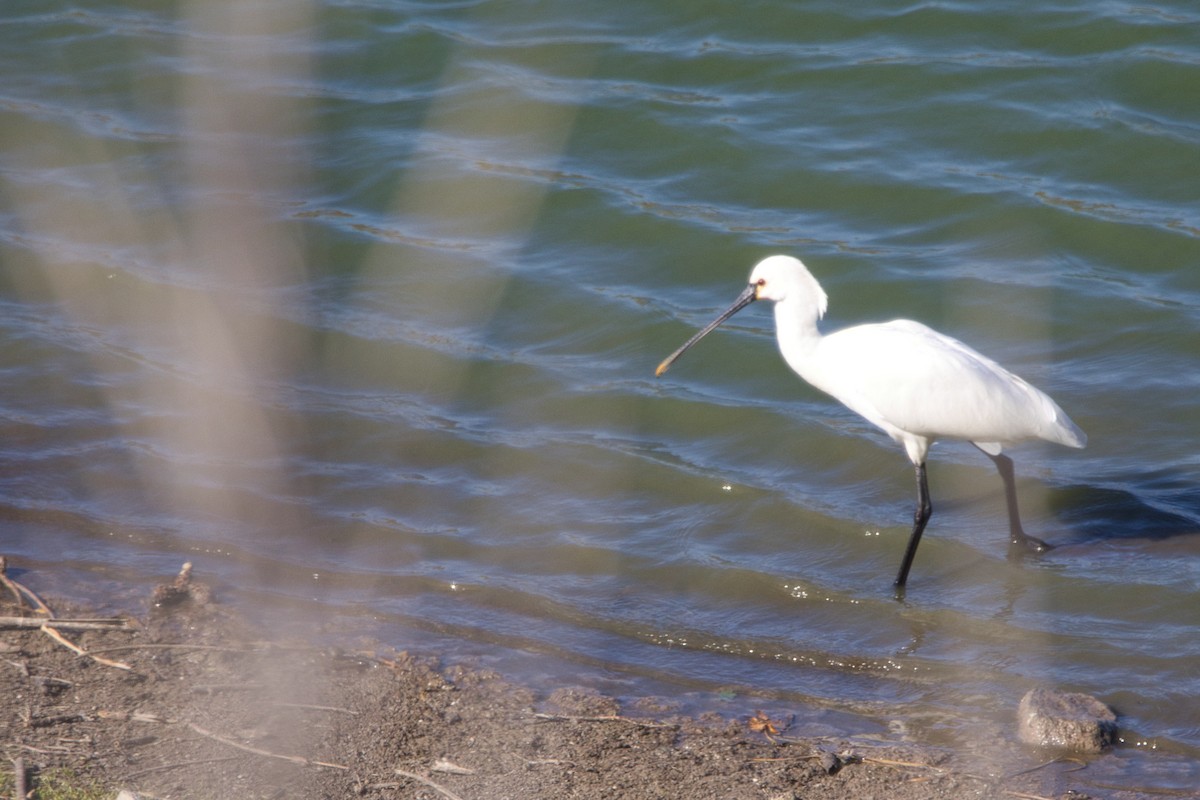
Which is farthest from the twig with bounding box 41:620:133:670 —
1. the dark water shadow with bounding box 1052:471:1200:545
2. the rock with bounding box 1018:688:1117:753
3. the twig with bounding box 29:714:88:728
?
the dark water shadow with bounding box 1052:471:1200:545

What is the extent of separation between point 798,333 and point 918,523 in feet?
3.00

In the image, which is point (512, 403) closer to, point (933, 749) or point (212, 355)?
point (212, 355)

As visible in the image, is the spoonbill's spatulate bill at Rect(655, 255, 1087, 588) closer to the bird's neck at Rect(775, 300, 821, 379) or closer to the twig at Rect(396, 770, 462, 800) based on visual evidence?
the bird's neck at Rect(775, 300, 821, 379)

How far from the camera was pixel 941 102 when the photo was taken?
10469 mm

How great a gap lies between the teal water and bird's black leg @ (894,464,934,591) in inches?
4.8

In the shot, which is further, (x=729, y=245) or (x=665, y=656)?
(x=729, y=245)

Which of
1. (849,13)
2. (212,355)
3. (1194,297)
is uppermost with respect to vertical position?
(849,13)

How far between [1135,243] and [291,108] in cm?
627

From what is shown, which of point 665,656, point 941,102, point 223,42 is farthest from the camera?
point 223,42

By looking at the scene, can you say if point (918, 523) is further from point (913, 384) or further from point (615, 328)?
point (615, 328)

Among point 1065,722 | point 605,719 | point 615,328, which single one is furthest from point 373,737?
point 615,328

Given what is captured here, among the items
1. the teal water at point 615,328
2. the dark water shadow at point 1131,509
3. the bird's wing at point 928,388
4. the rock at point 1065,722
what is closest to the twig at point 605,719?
the teal water at point 615,328

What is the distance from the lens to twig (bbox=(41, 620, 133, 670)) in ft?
15.9

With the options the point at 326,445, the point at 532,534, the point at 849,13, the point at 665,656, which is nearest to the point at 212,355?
the point at 326,445
